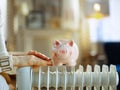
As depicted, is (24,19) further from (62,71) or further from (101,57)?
(62,71)

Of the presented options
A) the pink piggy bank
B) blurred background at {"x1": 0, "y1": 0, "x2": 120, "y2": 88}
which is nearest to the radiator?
the pink piggy bank

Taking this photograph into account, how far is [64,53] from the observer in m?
0.83

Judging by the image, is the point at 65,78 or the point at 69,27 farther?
the point at 69,27

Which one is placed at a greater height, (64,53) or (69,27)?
(64,53)

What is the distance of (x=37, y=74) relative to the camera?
2.62 feet

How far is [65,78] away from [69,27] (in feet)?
12.3

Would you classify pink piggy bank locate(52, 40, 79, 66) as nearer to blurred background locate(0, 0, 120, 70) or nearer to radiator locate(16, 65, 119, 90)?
radiator locate(16, 65, 119, 90)

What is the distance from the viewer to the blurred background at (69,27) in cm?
448

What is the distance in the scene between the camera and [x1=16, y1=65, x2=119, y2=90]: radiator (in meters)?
0.79

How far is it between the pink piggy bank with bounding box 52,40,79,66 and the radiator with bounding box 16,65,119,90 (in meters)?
0.03

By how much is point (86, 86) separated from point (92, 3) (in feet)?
9.19

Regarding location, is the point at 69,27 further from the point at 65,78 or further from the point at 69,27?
the point at 65,78

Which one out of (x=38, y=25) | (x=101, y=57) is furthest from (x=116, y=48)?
(x=38, y=25)

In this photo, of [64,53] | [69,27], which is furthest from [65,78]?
[69,27]
